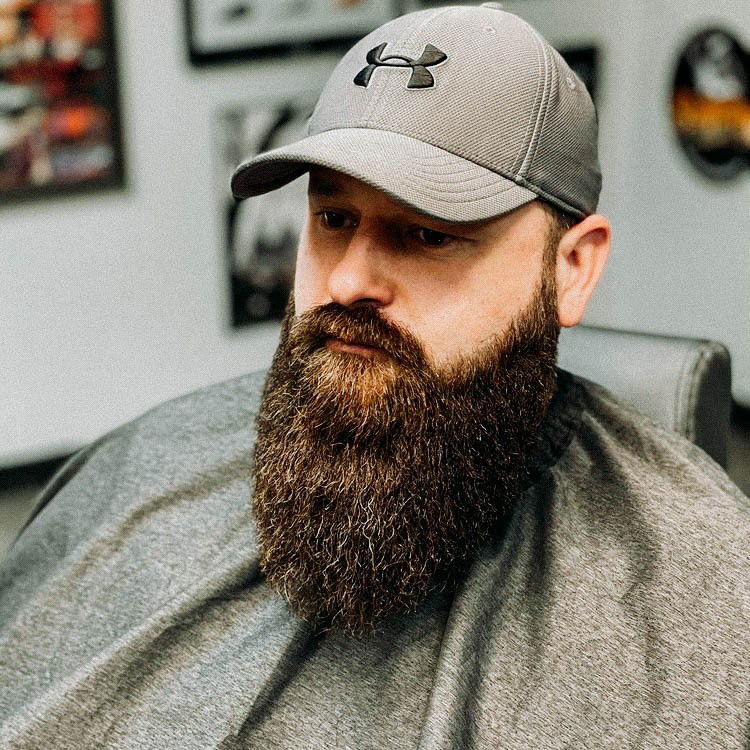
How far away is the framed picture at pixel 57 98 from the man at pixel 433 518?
6.03ft

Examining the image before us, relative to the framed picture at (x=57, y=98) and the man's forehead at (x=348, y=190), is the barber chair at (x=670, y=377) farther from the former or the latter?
the framed picture at (x=57, y=98)

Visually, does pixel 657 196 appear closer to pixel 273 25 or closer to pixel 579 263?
pixel 273 25

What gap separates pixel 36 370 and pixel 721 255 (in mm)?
2183

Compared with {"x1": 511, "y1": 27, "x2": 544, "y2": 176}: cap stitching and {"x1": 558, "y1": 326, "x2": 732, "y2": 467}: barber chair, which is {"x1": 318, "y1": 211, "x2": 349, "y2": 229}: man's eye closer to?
{"x1": 511, "y1": 27, "x2": 544, "y2": 176}: cap stitching

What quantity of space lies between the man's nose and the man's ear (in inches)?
8.3

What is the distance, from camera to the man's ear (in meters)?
1.24

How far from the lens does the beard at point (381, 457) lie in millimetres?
1142

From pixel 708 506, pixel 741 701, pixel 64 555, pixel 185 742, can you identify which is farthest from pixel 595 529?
pixel 64 555

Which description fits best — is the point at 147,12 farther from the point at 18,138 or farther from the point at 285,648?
the point at 285,648

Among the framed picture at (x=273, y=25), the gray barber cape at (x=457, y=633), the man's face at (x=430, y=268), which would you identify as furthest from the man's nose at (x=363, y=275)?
the framed picture at (x=273, y=25)

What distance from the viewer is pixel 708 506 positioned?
4.11ft

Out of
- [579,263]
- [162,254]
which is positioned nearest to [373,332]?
[579,263]

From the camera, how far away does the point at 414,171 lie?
1.11 meters

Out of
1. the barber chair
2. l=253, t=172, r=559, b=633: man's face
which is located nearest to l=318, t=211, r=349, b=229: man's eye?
l=253, t=172, r=559, b=633: man's face
